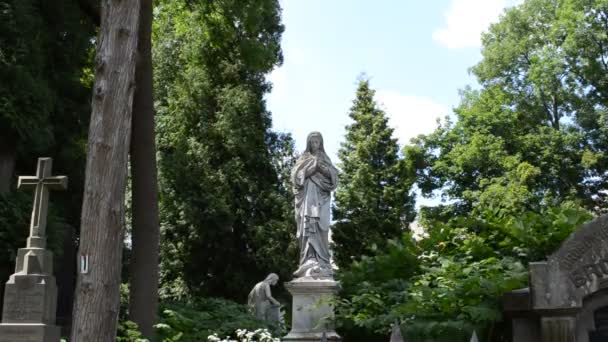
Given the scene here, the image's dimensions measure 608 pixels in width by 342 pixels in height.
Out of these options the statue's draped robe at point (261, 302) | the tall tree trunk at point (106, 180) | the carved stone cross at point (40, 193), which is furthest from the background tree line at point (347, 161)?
the tall tree trunk at point (106, 180)

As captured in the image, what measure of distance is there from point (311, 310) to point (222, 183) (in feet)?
51.9

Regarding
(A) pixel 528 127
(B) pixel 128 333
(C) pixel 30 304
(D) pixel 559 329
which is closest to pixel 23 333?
(C) pixel 30 304

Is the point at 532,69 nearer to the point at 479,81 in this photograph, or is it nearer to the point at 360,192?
the point at 479,81

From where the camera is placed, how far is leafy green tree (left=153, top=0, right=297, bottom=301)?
24.6 m

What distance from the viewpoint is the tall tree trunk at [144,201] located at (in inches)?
458

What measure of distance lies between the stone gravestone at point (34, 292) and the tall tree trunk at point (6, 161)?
117 inches

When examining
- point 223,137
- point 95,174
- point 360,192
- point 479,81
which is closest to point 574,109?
point 479,81

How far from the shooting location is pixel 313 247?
1037 cm

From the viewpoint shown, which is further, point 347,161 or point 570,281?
point 347,161

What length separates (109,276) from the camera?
6.73 m

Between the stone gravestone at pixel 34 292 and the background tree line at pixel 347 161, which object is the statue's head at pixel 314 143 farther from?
the stone gravestone at pixel 34 292

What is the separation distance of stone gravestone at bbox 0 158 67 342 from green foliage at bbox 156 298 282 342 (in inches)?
112

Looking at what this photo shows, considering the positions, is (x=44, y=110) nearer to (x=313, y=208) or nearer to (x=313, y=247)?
(x=313, y=208)

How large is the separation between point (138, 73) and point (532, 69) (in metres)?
21.2
